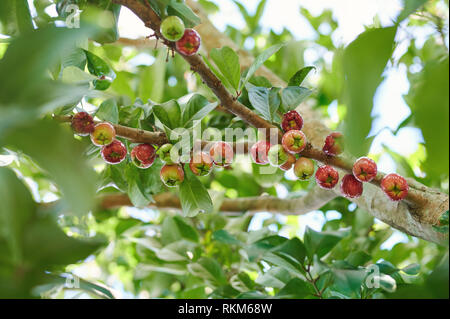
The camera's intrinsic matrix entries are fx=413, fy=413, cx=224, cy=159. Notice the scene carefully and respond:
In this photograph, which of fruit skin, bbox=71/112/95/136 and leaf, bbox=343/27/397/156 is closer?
leaf, bbox=343/27/397/156

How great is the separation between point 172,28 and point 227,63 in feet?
0.65

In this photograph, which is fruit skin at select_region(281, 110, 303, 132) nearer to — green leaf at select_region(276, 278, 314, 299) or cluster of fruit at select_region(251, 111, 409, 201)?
cluster of fruit at select_region(251, 111, 409, 201)

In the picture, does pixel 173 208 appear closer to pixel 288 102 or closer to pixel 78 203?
pixel 288 102

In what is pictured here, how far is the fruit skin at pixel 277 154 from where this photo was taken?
86 cm

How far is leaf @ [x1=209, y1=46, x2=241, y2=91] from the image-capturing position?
90 cm

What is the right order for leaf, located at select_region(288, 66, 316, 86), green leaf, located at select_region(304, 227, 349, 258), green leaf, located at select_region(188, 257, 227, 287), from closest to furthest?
1. leaf, located at select_region(288, 66, 316, 86)
2. green leaf, located at select_region(304, 227, 349, 258)
3. green leaf, located at select_region(188, 257, 227, 287)

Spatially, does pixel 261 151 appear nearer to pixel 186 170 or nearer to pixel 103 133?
pixel 186 170

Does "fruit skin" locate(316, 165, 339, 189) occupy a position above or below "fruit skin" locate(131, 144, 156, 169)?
above

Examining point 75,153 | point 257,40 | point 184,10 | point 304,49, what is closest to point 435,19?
point 184,10

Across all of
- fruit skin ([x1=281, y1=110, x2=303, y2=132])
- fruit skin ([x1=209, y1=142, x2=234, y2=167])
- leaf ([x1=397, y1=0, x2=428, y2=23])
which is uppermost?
leaf ([x1=397, y1=0, x2=428, y2=23])

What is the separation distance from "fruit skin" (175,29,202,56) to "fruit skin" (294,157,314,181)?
0.33m

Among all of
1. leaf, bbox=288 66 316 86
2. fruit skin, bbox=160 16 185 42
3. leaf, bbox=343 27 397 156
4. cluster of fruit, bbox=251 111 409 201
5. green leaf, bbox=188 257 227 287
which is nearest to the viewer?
leaf, bbox=343 27 397 156

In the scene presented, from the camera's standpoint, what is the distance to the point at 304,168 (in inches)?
34.7

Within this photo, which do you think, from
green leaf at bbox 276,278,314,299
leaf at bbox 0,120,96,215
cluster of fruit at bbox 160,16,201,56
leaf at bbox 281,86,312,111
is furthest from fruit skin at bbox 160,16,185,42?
green leaf at bbox 276,278,314,299
